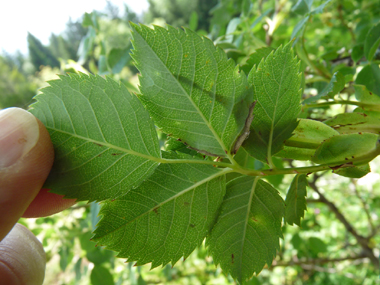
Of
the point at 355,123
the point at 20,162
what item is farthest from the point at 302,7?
the point at 20,162

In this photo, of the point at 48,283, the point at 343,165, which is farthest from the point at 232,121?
the point at 48,283

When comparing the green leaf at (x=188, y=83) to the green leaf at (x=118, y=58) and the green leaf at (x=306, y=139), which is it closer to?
the green leaf at (x=306, y=139)

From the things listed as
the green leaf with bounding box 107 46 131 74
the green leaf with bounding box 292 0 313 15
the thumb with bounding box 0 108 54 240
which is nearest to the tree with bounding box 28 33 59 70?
the green leaf with bounding box 107 46 131 74

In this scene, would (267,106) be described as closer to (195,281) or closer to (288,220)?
(288,220)

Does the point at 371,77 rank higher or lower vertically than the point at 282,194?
higher

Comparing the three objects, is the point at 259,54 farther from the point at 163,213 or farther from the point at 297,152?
the point at 163,213

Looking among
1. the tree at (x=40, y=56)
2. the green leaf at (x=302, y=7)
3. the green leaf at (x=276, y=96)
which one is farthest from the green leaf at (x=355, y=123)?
the tree at (x=40, y=56)
